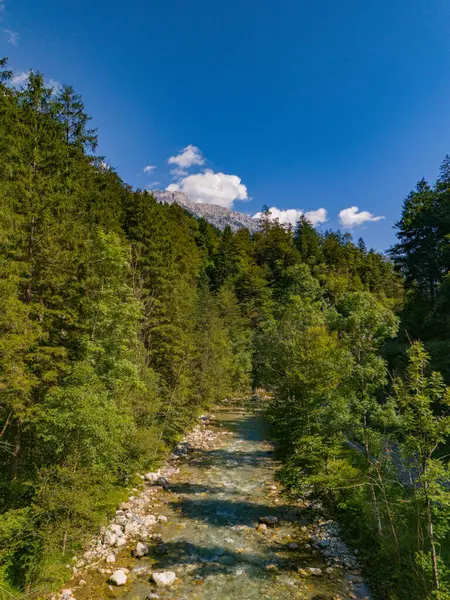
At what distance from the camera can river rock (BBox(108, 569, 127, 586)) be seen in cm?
936

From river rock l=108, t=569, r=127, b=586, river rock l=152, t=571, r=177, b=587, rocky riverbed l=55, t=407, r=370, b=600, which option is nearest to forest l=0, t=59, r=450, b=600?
rocky riverbed l=55, t=407, r=370, b=600

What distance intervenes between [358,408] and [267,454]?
A: 13.1 meters

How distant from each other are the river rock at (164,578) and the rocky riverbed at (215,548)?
0.02 m

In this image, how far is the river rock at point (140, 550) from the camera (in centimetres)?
1070

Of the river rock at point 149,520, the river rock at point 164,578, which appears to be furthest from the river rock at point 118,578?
the river rock at point 149,520

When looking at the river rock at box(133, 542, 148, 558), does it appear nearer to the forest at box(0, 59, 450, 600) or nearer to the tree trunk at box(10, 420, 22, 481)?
the forest at box(0, 59, 450, 600)

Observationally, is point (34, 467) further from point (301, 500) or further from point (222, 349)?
point (222, 349)

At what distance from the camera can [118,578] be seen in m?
9.43

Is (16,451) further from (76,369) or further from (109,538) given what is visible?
(109,538)

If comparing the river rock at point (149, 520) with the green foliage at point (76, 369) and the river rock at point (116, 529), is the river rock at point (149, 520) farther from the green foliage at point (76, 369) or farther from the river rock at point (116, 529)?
the green foliage at point (76, 369)

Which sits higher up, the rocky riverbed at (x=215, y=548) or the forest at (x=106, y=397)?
the forest at (x=106, y=397)

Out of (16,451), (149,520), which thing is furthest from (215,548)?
(16,451)

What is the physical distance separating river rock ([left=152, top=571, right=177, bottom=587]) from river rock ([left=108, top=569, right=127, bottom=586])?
0.85 metres

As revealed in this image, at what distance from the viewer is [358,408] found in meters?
9.78
